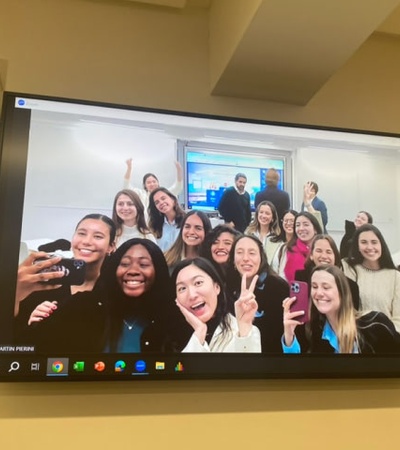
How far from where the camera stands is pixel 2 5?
5.08 ft

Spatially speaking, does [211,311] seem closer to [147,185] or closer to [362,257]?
[147,185]

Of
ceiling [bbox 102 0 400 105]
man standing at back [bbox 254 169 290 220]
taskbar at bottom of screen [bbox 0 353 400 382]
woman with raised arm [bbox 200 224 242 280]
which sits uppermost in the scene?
ceiling [bbox 102 0 400 105]

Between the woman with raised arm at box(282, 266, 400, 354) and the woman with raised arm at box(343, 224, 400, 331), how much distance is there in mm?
31

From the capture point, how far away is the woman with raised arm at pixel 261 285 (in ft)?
4.60

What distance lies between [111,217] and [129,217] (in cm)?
5

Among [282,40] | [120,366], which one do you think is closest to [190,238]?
[120,366]

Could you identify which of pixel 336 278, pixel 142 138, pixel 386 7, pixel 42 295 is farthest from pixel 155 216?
pixel 386 7

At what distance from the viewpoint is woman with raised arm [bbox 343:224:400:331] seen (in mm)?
1503

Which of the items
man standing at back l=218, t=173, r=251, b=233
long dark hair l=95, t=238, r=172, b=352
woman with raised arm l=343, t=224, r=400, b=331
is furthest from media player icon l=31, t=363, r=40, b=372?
woman with raised arm l=343, t=224, r=400, b=331

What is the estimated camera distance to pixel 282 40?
1384 mm

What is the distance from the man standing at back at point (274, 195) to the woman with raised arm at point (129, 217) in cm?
36

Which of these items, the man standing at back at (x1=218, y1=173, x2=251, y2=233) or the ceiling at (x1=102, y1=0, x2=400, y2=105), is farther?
the man standing at back at (x1=218, y1=173, x2=251, y2=233)

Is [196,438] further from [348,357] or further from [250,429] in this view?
[348,357]

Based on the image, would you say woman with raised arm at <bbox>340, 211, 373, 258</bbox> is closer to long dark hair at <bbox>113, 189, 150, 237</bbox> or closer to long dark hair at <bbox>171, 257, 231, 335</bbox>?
long dark hair at <bbox>171, 257, 231, 335</bbox>
